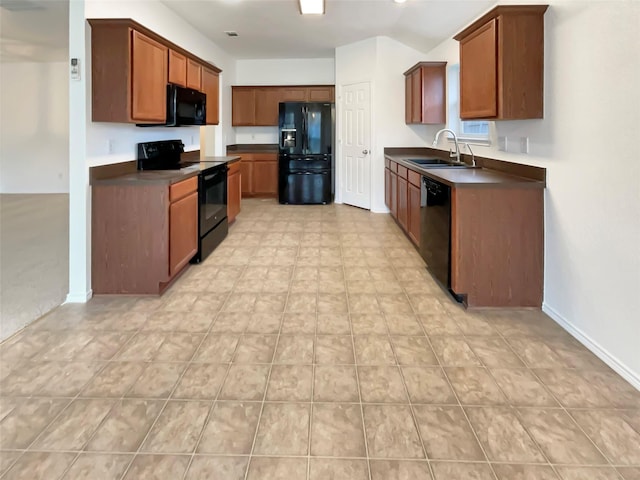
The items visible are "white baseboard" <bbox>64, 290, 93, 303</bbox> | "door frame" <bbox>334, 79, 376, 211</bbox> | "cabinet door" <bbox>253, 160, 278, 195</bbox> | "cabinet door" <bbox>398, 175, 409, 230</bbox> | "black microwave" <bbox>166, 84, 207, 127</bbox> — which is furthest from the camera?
"cabinet door" <bbox>253, 160, 278, 195</bbox>

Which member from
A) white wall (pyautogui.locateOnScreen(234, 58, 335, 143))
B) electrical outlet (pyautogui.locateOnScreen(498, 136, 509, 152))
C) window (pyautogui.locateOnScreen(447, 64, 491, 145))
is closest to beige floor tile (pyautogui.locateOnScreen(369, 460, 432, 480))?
electrical outlet (pyautogui.locateOnScreen(498, 136, 509, 152))

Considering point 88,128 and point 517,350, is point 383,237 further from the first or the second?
point 88,128

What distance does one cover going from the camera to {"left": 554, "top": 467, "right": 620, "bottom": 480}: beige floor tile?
153cm

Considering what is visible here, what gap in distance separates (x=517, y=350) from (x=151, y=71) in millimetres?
3263

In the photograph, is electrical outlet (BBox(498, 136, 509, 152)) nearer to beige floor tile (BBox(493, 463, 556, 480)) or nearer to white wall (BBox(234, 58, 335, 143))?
beige floor tile (BBox(493, 463, 556, 480))

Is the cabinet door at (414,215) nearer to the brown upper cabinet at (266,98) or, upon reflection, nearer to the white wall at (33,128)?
the brown upper cabinet at (266,98)

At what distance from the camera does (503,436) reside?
1.76m

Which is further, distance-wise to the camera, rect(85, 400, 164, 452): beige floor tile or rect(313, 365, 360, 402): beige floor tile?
rect(313, 365, 360, 402): beige floor tile

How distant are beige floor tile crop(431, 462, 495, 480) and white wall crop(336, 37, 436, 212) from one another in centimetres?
570

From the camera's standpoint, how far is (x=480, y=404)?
199 centimetres

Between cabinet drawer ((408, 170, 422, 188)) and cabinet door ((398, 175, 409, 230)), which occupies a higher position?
cabinet drawer ((408, 170, 422, 188))

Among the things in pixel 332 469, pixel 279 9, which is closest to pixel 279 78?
pixel 279 9

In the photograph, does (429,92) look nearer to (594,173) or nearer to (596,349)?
(594,173)

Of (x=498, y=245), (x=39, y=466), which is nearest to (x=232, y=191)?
(x=498, y=245)
